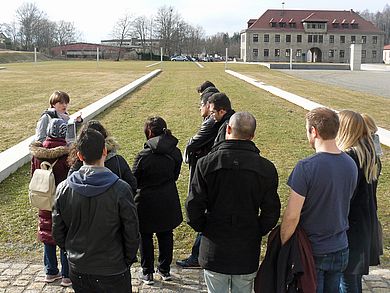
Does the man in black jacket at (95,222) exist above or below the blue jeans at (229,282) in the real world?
above

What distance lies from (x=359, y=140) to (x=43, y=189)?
8.40ft

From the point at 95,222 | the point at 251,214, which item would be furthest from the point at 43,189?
the point at 251,214

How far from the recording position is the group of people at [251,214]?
3.30 metres

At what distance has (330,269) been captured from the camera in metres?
3.51

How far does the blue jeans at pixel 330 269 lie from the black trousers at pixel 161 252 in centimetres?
160

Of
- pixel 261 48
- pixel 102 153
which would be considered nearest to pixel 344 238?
pixel 102 153

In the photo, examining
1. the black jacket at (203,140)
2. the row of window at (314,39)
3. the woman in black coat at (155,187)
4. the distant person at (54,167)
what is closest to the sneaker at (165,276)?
the woman in black coat at (155,187)

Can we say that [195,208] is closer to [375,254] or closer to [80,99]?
[375,254]

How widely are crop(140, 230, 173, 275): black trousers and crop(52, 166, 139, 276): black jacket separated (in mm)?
1122

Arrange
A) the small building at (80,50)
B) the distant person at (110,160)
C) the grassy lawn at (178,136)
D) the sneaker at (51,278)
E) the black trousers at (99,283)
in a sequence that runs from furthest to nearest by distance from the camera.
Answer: the small building at (80,50), the grassy lawn at (178,136), the sneaker at (51,278), the distant person at (110,160), the black trousers at (99,283)

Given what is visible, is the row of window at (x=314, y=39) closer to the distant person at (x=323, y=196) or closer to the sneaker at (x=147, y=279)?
the sneaker at (x=147, y=279)

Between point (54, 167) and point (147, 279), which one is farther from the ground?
A: point (54, 167)

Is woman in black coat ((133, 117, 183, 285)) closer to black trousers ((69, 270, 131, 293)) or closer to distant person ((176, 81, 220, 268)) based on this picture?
distant person ((176, 81, 220, 268))

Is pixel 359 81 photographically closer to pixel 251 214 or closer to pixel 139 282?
pixel 139 282
